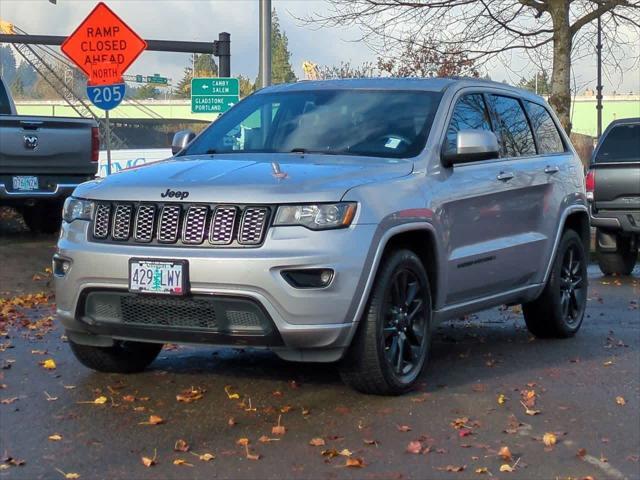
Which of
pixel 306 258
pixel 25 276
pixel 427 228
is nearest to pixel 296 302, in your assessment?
pixel 306 258

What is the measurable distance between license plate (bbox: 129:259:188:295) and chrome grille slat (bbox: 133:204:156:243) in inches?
6.0

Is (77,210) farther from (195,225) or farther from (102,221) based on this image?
(195,225)

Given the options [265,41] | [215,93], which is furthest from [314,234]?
[215,93]

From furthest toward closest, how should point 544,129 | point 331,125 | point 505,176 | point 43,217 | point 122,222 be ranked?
point 43,217, point 544,129, point 505,176, point 331,125, point 122,222

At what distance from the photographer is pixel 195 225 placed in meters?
5.66

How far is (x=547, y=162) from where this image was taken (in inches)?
320

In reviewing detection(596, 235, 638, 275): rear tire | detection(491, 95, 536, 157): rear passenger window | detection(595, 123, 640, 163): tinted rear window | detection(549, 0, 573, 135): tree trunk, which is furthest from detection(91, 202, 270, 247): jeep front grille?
detection(549, 0, 573, 135): tree trunk

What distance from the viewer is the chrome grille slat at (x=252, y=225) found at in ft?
18.3

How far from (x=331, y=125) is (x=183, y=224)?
5.13 feet

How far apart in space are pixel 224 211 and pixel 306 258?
50 cm

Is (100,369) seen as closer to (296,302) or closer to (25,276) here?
(296,302)

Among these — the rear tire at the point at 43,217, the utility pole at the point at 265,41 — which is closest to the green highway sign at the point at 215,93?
the utility pole at the point at 265,41

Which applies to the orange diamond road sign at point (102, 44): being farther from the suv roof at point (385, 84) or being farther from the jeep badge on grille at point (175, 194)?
the jeep badge on grille at point (175, 194)

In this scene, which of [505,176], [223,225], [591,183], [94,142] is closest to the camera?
[223,225]
